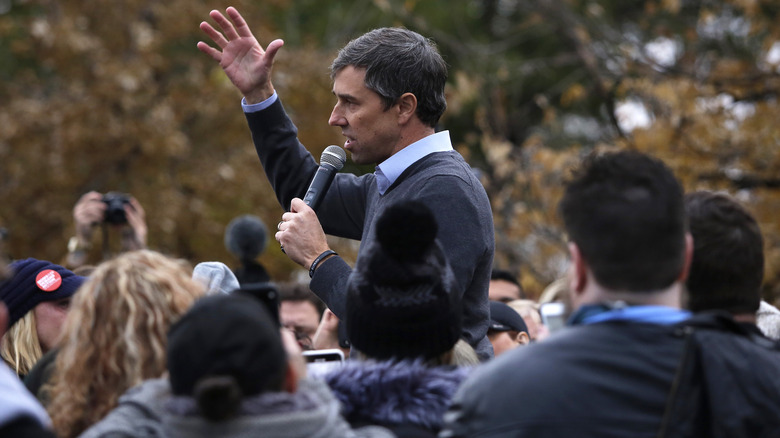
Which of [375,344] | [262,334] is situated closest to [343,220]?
[375,344]

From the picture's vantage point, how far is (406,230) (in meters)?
2.69

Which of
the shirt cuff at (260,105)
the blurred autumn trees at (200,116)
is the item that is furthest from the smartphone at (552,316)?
the blurred autumn trees at (200,116)

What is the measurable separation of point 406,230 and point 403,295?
0.18 m

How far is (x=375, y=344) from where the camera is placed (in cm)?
274

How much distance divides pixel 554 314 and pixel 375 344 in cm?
279

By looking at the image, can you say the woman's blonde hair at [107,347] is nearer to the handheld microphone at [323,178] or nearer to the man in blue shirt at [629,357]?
the man in blue shirt at [629,357]

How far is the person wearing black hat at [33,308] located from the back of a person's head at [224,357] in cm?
208

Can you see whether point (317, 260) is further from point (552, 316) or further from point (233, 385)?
point (552, 316)

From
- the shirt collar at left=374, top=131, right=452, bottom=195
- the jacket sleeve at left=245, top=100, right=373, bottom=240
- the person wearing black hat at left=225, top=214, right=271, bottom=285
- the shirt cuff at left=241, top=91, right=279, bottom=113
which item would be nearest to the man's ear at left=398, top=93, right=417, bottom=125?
the shirt collar at left=374, top=131, right=452, bottom=195

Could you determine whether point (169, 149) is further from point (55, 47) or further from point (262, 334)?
point (262, 334)

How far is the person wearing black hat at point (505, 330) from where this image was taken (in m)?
5.27

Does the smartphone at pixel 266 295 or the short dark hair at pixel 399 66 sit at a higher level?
the short dark hair at pixel 399 66

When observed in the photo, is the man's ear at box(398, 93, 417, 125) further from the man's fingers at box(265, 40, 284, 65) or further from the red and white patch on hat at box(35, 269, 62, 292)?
the red and white patch on hat at box(35, 269, 62, 292)

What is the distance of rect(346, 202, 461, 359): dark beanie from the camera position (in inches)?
106
